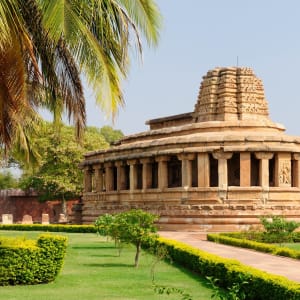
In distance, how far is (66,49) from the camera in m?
12.1

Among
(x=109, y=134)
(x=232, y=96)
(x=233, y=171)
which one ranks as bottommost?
(x=233, y=171)

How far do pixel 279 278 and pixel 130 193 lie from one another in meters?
24.5

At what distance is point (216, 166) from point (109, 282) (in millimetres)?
19758

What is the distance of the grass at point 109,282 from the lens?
11.2 meters

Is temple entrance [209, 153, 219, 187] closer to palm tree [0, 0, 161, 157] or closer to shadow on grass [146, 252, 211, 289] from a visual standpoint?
shadow on grass [146, 252, 211, 289]

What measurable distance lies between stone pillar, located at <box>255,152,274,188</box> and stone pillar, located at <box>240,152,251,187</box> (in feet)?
1.47

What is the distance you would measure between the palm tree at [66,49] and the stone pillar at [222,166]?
17.8 meters

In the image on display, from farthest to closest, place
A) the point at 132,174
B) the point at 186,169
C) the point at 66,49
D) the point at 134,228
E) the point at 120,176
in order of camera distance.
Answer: the point at 120,176 < the point at 132,174 < the point at 186,169 < the point at 134,228 < the point at 66,49

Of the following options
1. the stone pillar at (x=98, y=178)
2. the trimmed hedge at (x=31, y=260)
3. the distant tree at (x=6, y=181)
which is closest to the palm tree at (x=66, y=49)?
the trimmed hedge at (x=31, y=260)

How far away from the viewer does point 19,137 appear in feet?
65.5

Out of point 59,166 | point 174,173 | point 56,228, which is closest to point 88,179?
point 174,173

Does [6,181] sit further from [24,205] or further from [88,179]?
[88,179]

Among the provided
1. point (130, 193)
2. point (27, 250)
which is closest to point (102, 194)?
point (130, 193)

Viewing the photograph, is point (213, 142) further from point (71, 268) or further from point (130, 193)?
point (71, 268)
